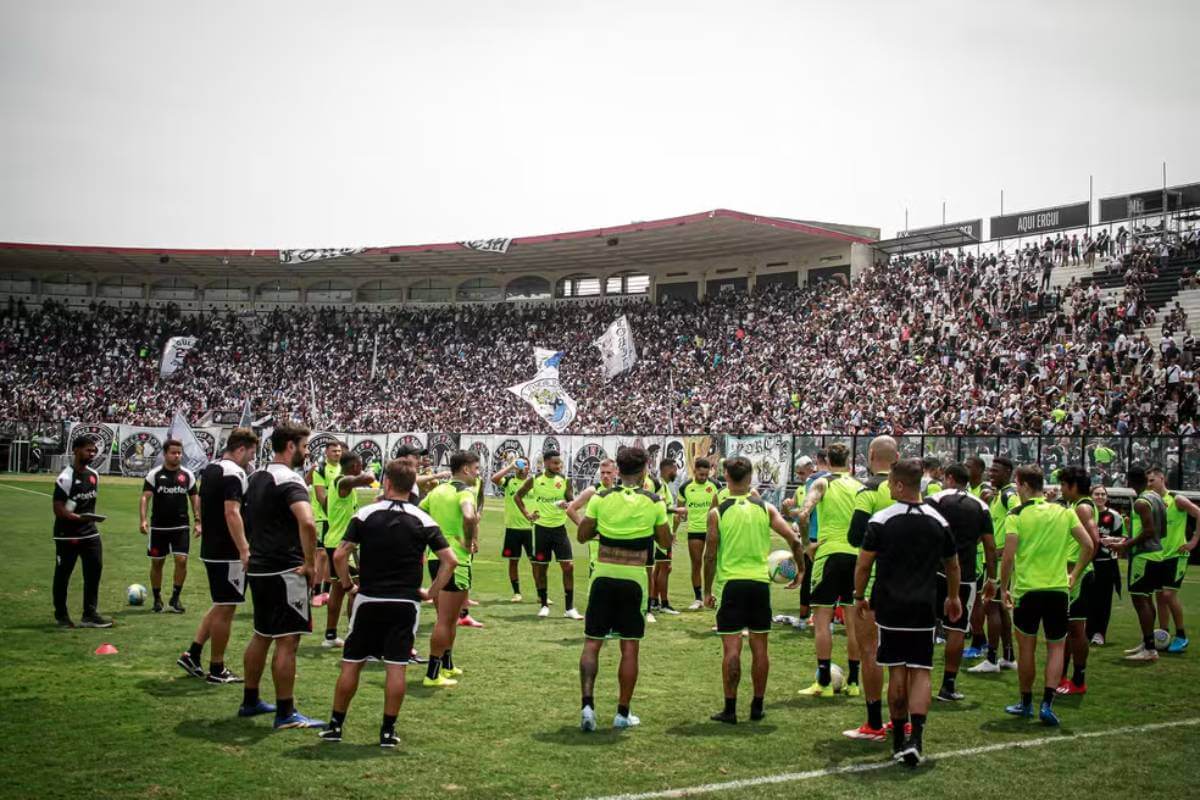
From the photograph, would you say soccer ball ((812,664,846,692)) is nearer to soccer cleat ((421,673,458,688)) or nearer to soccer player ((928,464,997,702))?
soccer player ((928,464,997,702))

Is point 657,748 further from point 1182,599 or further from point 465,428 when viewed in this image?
point 465,428

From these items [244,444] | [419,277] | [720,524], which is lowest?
[720,524]

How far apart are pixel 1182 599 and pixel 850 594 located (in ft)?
34.0

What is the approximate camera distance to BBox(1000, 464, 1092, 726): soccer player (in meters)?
8.30

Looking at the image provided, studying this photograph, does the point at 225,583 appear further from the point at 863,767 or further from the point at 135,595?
the point at 863,767

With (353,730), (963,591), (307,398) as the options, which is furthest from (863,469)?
(307,398)

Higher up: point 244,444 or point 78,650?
point 244,444

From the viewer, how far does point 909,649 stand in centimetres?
696

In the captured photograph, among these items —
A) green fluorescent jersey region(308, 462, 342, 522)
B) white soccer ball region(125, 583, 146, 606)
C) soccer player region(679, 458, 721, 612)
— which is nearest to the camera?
green fluorescent jersey region(308, 462, 342, 522)

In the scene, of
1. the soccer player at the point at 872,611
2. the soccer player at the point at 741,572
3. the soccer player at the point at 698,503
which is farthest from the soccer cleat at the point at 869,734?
the soccer player at the point at 698,503

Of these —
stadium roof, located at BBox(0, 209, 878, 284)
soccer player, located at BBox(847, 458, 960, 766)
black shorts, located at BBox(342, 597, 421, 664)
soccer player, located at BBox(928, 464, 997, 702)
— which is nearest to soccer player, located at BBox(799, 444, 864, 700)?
soccer player, located at BBox(928, 464, 997, 702)

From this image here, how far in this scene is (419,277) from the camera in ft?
200

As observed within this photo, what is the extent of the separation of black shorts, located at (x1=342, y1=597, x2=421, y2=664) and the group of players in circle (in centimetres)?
1

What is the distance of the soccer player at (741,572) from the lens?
26.1 feet
